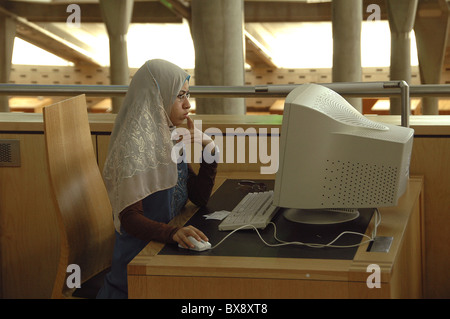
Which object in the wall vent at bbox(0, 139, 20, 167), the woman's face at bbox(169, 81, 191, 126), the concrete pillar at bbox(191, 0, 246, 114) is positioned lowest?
the wall vent at bbox(0, 139, 20, 167)

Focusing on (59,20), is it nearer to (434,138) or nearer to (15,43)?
(15,43)

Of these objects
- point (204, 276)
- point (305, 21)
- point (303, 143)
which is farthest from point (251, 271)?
point (305, 21)

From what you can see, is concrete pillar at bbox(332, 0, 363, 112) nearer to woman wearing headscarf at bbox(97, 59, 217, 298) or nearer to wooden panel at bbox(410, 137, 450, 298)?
wooden panel at bbox(410, 137, 450, 298)

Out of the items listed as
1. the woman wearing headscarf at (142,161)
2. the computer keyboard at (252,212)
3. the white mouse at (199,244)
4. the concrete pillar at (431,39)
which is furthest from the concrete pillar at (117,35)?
the white mouse at (199,244)

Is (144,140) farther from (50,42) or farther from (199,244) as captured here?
(50,42)

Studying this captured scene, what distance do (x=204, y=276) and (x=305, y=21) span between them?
15274 millimetres

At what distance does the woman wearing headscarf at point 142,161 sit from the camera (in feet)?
6.94

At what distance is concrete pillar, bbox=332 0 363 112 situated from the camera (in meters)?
12.0

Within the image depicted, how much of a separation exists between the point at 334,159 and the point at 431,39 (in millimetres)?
13750

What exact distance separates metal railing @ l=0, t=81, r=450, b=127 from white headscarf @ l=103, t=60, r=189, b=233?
710 millimetres

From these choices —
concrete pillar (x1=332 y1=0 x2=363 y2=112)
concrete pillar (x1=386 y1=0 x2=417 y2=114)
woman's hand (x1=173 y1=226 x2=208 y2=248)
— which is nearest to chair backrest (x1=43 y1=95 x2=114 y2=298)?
woman's hand (x1=173 y1=226 x2=208 y2=248)

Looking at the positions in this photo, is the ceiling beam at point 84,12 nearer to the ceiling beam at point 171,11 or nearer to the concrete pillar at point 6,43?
the ceiling beam at point 171,11

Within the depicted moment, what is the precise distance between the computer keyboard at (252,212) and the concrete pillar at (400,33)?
1133cm

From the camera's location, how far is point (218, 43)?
307 inches
